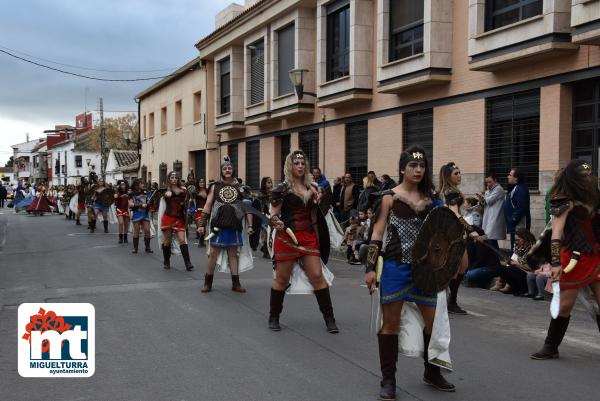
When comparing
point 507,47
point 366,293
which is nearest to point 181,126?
point 507,47

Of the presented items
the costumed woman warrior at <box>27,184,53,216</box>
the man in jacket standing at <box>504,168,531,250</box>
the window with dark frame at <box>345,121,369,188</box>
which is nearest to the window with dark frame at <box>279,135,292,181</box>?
the window with dark frame at <box>345,121,369,188</box>

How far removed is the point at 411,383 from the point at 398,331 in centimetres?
58

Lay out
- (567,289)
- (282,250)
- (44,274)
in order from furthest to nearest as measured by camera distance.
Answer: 1. (44,274)
2. (282,250)
3. (567,289)

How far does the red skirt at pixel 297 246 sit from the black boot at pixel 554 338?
243cm

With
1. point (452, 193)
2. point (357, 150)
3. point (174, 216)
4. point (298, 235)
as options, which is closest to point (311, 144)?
point (357, 150)

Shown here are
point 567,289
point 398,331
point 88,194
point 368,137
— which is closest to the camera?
point 398,331

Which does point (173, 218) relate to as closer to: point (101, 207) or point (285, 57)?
point (101, 207)

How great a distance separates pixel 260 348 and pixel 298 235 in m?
1.35

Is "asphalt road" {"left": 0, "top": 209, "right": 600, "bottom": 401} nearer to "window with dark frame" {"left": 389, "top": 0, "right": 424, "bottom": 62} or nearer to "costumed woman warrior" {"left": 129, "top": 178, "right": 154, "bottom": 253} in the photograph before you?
"costumed woman warrior" {"left": 129, "top": 178, "right": 154, "bottom": 253}

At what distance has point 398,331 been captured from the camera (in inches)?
197

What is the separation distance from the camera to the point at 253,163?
92.1 feet

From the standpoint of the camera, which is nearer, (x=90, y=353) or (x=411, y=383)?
(x=411, y=383)

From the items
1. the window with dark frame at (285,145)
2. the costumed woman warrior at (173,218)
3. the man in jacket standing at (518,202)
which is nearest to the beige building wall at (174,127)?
the window with dark frame at (285,145)

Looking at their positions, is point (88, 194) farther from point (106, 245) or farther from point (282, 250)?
point (282, 250)
